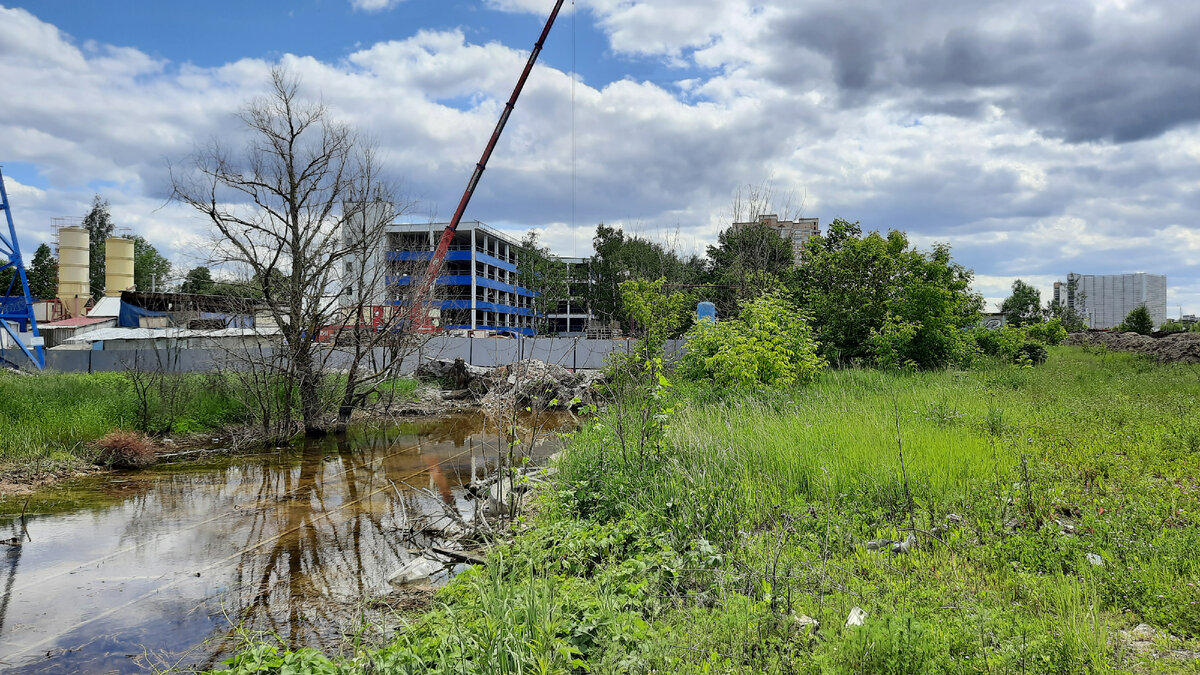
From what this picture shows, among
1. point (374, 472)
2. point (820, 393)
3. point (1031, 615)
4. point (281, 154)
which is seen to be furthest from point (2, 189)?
point (1031, 615)

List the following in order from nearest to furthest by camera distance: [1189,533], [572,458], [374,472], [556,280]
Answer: [1189,533] < [572,458] < [374,472] < [556,280]

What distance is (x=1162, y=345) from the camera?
1998cm

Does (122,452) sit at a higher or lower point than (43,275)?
lower

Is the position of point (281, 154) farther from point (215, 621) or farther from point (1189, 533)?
point (1189, 533)

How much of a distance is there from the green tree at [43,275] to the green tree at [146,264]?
5.62 m

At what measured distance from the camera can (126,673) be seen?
4562mm

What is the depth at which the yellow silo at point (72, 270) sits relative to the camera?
3844 cm

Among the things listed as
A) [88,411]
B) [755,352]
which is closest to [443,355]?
[88,411]

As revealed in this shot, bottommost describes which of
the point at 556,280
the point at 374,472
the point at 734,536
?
the point at 374,472

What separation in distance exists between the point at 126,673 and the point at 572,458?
4.28m

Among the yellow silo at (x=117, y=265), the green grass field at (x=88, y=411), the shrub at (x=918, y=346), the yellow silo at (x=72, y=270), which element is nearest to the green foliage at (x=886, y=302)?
the shrub at (x=918, y=346)

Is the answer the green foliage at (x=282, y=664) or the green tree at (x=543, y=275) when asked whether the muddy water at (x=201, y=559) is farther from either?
the green tree at (x=543, y=275)

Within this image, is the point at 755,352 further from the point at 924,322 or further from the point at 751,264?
the point at 751,264

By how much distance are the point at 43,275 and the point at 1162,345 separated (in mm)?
69795
